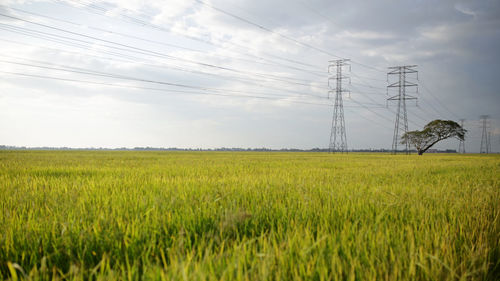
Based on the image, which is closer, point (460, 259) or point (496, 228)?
point (460, 259)

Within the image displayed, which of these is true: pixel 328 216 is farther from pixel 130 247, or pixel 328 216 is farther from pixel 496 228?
pixel 130 247

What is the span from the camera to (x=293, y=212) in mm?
2377

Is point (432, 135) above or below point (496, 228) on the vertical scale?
above

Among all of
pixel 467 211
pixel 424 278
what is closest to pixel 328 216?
pixel 424 278

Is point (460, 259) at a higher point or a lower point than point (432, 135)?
lower

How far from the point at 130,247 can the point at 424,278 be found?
1570 mm

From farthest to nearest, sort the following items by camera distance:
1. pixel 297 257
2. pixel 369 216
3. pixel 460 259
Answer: pixel 369 216, pixel 460 259, pixel 297 257

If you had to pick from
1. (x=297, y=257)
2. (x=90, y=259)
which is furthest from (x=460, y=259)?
(x=90, y=259)

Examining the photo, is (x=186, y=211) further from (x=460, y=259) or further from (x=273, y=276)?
(x=460, y=259)

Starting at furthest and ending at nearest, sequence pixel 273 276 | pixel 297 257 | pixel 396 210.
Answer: pixel 396 210 → pixel 297 257 → pixel 273 276

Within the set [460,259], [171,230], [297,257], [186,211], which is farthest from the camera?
[186,211]

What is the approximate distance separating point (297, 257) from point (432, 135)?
83.5 metres

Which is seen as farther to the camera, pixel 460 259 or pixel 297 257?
pixel 460 259

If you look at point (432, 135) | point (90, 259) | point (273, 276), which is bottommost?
point (90, 259)
